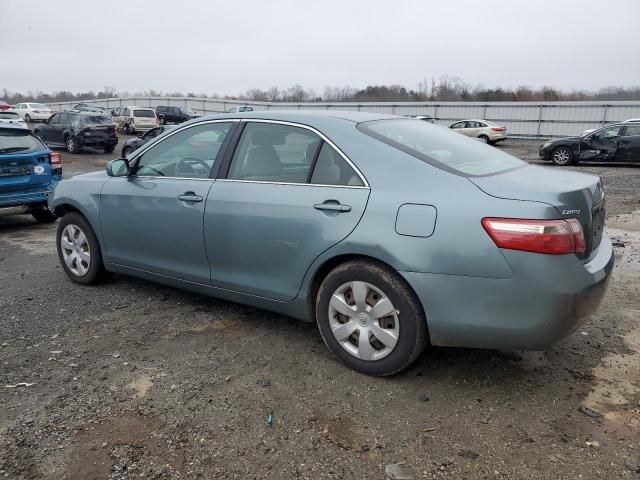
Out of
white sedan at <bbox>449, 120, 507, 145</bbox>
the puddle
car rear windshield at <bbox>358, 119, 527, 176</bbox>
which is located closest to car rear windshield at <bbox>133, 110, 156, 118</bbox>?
white sedan at <bbox>449, 120, 507, 145</bbox>

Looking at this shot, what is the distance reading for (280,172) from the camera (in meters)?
3.69

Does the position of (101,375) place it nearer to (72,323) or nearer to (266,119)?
(72,323)

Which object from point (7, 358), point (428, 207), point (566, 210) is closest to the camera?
point (566, 210)

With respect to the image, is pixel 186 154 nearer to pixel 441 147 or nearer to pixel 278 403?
pixel 441 147

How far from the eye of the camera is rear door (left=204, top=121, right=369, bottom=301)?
10.9 feet

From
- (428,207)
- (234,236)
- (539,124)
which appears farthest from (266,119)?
(539,124)

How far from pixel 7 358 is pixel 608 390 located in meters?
3.84

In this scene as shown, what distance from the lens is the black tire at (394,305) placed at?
304 cm

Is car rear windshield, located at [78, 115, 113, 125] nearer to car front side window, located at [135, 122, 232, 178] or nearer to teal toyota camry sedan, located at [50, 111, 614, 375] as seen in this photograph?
teal toyota camry sedan, located at [50, 111, 614, 375]

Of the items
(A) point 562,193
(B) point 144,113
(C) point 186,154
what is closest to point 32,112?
(B) point 144,113

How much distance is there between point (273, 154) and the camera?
12.4 feet

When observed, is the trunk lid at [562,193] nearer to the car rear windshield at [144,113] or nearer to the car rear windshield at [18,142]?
the car rear windshield at [18,142]

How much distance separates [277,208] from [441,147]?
3.79 ft

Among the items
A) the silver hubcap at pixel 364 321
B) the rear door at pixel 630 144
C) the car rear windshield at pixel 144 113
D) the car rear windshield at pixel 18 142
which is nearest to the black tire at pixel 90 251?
the silver hubcap at pixel 364 321
